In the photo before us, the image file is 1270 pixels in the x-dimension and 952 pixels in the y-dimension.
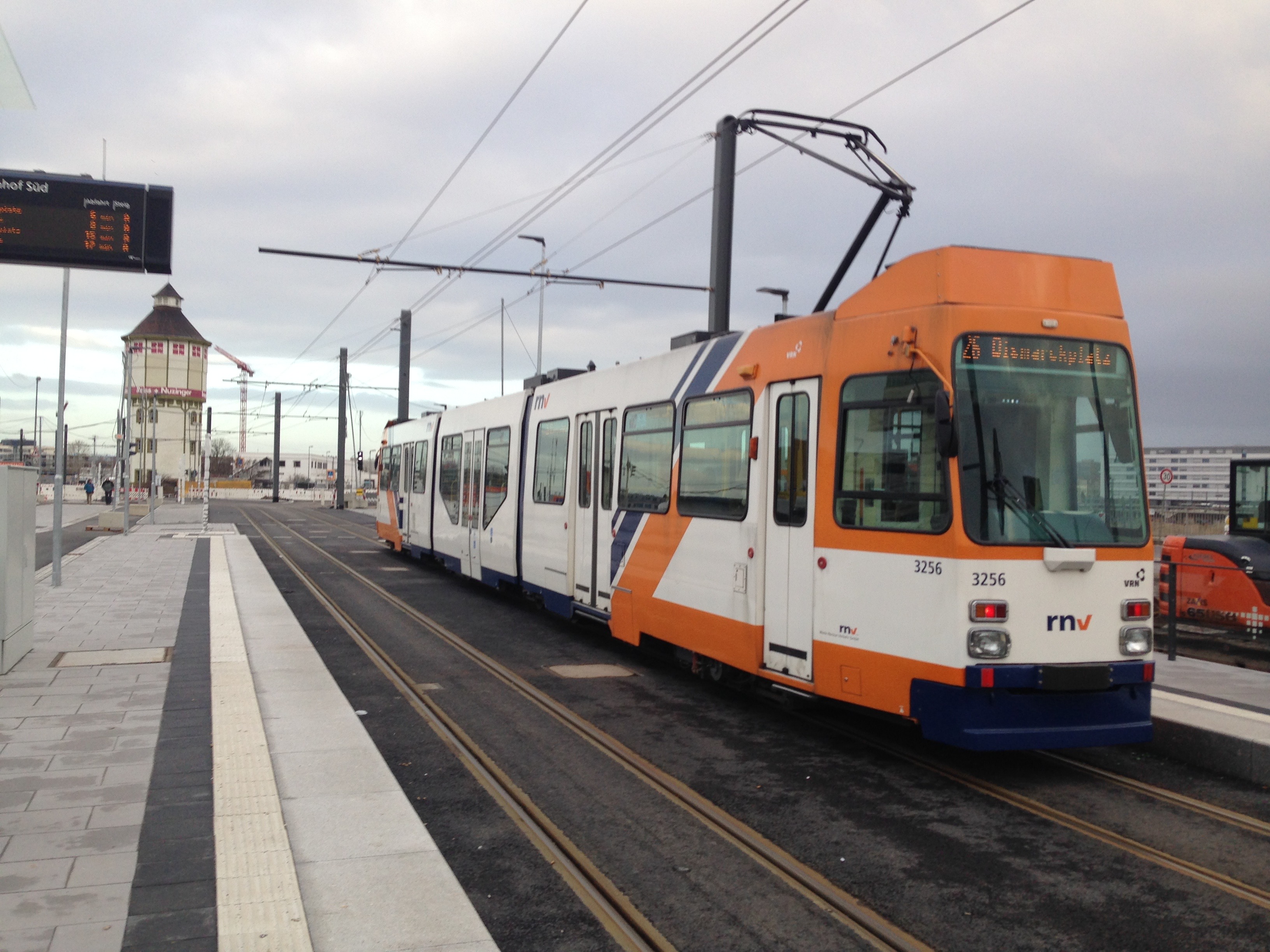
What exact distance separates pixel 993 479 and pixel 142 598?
13.3 meters

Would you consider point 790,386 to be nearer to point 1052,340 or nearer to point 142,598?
point 1052,340

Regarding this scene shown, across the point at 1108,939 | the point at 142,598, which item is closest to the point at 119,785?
the point at 1108,939

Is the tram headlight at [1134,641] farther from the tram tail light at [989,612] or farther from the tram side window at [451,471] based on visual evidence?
the tram side window at [451,471]

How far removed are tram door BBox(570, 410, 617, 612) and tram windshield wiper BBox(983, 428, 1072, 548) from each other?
5.59m

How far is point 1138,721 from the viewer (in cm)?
690

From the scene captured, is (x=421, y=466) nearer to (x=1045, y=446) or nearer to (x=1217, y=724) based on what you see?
(x=1045, y=446)

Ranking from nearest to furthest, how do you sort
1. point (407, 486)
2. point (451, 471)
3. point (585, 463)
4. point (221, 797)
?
point (221, 797), point (585, 463), point (451, 471), point (407, 486)

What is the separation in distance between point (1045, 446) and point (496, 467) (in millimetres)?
10982

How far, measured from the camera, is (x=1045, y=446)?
22.6 ft

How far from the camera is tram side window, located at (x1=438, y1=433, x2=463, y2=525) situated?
63.2 feet

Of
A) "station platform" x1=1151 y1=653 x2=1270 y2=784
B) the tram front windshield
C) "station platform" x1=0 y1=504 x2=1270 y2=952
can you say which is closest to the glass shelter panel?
"station platform" x1=0 y1=504 x2=1270 y2=952

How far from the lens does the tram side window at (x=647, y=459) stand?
34.2 feet

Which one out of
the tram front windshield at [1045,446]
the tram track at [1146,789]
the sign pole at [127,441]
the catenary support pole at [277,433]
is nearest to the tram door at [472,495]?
the tram track at [1146,789]

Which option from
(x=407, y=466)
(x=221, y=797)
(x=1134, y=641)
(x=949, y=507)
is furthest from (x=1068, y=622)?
(x=407, y=466)
